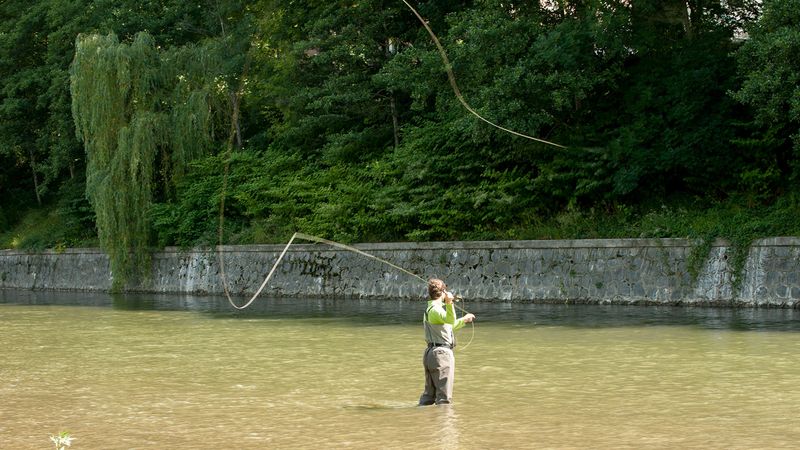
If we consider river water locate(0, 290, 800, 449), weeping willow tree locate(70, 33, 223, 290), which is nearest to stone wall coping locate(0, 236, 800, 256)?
river water locate(0, 290, 800, 449)

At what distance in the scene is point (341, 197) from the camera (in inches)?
1336

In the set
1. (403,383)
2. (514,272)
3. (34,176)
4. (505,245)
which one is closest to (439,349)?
(403,383)

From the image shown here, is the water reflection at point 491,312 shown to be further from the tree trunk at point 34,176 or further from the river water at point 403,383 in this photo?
the tree trunk at point 34,176

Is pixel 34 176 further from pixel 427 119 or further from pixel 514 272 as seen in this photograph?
pixel 514 272

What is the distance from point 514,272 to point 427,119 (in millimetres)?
7960

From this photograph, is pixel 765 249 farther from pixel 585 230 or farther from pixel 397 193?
pixel 397 193

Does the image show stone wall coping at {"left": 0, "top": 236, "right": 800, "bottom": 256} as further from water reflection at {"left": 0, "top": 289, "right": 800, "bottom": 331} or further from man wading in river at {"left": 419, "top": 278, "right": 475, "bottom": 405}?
man wading in river at {"left": 419, "top": 278, "right": 475, "bottom": 405}


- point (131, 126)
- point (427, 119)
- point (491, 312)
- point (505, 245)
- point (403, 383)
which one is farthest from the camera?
point (131, 126)

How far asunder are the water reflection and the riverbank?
54 centimetres

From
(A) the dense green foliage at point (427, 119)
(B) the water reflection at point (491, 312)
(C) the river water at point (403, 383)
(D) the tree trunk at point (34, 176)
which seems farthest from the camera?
(D) the tree trunk at point (34, 176)

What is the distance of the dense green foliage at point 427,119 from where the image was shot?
26703 mm

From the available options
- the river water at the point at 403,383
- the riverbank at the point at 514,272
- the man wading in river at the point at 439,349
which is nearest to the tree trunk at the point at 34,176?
the riverbank at the point at 514,272

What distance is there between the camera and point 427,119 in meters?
34.5

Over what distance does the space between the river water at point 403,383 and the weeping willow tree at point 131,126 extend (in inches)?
487
